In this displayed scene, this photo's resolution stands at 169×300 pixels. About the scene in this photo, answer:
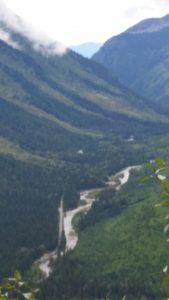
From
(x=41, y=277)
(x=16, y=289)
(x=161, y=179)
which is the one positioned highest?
(x=41, y=277)

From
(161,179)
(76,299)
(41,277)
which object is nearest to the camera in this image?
(161,179)

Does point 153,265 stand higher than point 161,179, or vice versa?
point 153,265

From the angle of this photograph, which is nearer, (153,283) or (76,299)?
(76,299)

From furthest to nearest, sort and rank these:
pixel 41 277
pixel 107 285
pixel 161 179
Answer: pixel 41 277 < pixel 107 285 < pixel 161 179

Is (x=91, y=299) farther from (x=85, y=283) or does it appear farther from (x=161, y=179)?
(x=161, y=179)

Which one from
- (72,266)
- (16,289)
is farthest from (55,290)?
(16,289)

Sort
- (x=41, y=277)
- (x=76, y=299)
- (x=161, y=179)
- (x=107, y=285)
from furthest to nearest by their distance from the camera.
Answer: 1. (x=41, y=277)
2. (x=107, y=285)
3. (x=76, y=299)
4. (x=161, y=179)

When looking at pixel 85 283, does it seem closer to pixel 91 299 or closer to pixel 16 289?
pixel 91 299

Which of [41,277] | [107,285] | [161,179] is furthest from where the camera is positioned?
[41,277]

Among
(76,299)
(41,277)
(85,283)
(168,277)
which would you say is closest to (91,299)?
(76,299)
